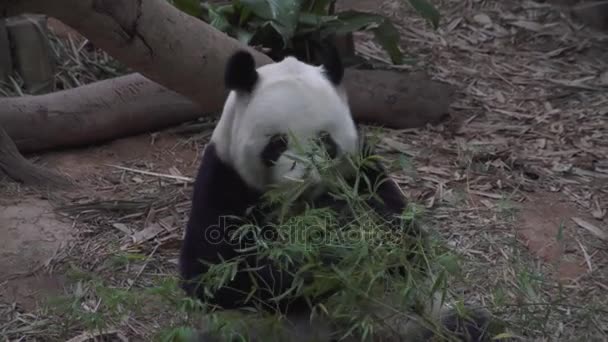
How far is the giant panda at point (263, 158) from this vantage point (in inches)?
133

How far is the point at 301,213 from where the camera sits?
3.39 meters

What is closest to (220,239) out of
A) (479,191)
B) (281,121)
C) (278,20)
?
(281,121)

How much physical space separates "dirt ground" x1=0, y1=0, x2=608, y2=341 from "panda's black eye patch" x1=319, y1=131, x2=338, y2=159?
0.53 meters

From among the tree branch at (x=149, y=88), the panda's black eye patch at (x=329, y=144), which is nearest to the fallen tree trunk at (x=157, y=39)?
the tree branch at (x=149, y=88)

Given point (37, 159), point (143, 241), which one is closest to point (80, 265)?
point (143, 241)

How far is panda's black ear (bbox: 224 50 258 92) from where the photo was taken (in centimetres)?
354

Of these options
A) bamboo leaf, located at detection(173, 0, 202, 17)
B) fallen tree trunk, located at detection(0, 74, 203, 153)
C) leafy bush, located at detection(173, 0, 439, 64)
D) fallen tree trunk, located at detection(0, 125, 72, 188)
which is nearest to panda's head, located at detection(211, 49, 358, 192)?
fallen tree trunk, located at detection(0, 125, 72, 188)

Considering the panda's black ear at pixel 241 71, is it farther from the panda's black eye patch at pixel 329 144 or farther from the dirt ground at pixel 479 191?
the dirt ground at pixel 479 191

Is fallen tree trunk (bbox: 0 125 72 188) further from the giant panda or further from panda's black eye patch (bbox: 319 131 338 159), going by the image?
panda's black eye patch (bbox: 319 131 338 159)

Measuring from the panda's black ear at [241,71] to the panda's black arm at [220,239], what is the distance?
0.31 metres

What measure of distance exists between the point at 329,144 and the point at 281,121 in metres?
0.20

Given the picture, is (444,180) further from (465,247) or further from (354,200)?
(354,200)

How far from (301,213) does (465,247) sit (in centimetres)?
143

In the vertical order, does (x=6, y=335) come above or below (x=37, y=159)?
above
